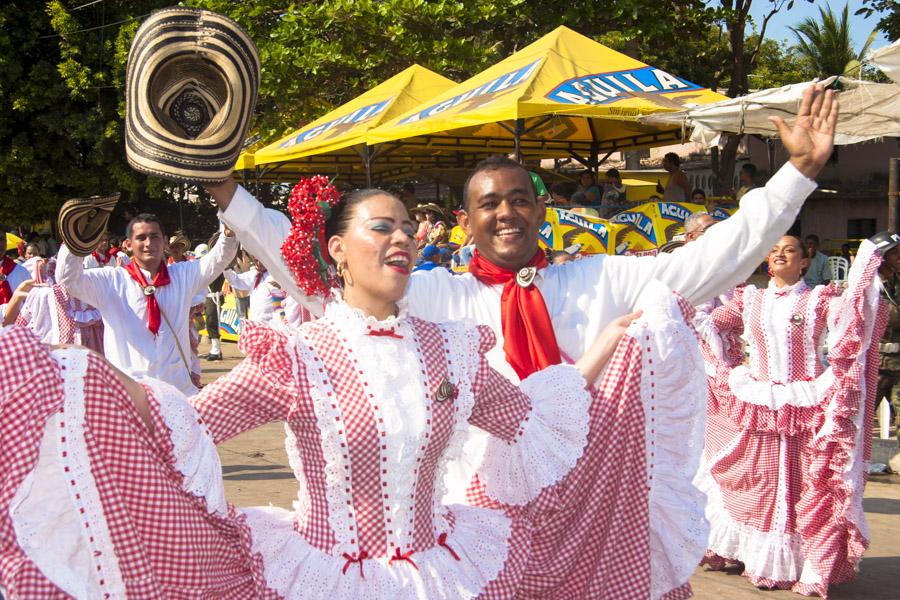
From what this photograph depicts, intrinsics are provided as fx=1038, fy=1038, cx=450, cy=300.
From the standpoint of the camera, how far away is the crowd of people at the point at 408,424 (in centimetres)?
250

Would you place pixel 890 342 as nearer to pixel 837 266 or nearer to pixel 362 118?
pixel 837 266

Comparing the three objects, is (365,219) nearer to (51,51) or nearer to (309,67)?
(309,67)

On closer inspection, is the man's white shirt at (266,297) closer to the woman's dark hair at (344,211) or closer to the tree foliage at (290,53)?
the tree foliage at (290,53)

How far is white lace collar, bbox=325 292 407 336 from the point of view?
118 inches

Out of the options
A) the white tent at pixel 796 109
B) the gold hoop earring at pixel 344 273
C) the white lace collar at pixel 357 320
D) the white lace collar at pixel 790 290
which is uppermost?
the white tent at pixel 796 109

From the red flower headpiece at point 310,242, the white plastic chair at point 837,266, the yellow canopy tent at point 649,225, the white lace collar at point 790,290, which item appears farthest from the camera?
the white plastic chair at point 837,266

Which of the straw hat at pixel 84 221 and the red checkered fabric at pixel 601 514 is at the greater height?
the straw hat at pixel 84 221

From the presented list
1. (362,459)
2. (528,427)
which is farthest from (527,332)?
(362,459)

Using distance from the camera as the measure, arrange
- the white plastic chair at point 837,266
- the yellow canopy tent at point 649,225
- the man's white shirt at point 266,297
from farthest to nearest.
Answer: the man's white shirt at point 266,297 < the white plastic chair at point 837,266 < the yellow canopy tent at point 649,225

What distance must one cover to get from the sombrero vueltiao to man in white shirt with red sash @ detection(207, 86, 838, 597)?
10.8 inches

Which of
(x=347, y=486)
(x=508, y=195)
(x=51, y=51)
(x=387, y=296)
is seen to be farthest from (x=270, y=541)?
(x=51, y=51)

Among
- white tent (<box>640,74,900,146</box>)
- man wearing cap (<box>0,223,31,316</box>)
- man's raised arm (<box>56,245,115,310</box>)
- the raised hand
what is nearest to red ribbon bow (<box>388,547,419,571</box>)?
the raised hand

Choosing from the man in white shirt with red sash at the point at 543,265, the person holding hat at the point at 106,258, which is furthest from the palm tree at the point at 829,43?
the man in white shirt with red sash at the point at 543,265

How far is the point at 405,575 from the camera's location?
9.21 ft
